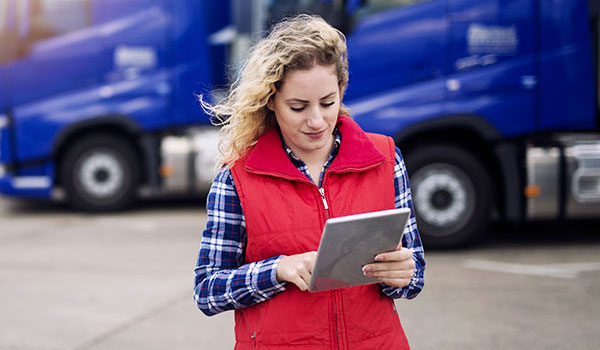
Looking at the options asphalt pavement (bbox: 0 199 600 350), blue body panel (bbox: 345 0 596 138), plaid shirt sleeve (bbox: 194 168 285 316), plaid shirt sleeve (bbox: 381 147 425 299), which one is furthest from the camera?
blue body panel (bbox: 345 0 596 138)

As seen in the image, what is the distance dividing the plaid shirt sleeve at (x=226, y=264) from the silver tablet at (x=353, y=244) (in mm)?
181

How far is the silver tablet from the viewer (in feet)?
4.44

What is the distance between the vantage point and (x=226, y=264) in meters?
1.69

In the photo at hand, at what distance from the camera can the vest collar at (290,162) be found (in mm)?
1636

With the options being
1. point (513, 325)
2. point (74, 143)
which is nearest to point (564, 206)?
point (513, 325)

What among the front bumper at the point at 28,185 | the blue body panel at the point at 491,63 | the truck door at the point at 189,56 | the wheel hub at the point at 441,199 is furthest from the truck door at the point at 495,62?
the front bumper at the point at 28,185

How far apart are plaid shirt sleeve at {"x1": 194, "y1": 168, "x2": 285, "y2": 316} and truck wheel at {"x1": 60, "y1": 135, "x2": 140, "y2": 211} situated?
22.2 feet

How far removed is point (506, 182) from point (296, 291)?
444 cm

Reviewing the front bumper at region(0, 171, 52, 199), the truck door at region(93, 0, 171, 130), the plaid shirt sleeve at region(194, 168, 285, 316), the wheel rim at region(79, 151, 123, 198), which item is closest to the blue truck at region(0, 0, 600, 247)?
the truck door at region(93, 0, 171, 130)

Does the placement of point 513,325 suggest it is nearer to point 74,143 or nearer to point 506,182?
point 506,182

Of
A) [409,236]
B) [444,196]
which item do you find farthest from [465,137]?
[409,236]

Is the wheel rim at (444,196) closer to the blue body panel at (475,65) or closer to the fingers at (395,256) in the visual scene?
the blue body panel at (475,65)

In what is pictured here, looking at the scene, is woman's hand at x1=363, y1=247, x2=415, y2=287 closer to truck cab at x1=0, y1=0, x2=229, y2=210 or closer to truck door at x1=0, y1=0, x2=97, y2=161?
truck cab at x1=0, y1=0, x2=229, y2=210

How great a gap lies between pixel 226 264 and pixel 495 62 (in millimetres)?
4460
